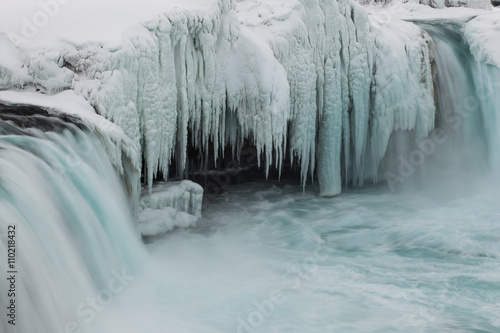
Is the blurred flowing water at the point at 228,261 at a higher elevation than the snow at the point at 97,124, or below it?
below

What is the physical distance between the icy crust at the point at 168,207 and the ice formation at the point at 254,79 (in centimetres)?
26

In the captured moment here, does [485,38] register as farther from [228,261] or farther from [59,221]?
[59,221]

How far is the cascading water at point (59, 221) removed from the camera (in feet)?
10.3

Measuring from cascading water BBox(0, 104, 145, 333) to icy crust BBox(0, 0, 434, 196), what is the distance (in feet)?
1.93

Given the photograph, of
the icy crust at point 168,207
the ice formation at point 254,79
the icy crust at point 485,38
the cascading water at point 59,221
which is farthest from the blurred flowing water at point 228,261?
the icy crust at point 485,38

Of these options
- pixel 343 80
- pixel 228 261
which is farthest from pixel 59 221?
pixel 343 80

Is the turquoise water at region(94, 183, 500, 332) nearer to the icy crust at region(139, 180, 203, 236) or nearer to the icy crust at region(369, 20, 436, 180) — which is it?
the icy crust at region(139, 180, 203, 236)

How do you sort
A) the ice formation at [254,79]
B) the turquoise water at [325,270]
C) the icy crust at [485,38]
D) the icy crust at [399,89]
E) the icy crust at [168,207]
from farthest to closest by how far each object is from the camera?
the icy crust at [485,38] → the icy crust at [399,89] → the icy crust at [168,207] → the ice formation at [254,79] → the turquoise water at [325,270]

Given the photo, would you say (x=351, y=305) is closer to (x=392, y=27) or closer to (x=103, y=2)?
(x=103, y=2)

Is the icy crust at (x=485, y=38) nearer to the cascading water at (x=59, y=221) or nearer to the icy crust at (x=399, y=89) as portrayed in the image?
the icy crust at (x=399, y=89)

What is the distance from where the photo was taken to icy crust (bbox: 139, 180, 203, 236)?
5738 mm

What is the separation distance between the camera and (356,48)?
7508mm

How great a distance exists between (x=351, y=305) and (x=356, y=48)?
4139 millimetres

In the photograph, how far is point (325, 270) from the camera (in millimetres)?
5098
